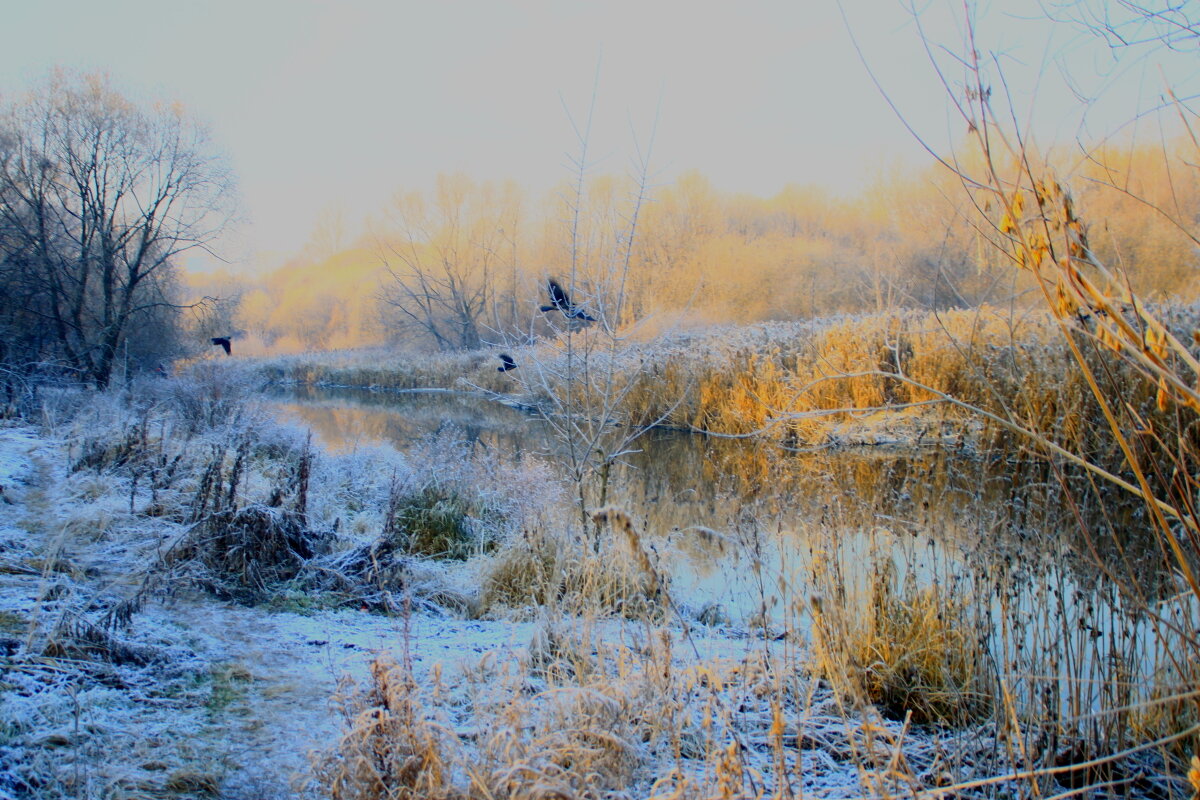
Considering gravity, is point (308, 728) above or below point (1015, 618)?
below

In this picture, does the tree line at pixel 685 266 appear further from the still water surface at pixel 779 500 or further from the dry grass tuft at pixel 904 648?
the dry grass tuft at pixel 904 648

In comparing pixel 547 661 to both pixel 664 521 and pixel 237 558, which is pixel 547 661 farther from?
pixel 664 521

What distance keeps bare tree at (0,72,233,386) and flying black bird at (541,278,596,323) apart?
11.1 meters

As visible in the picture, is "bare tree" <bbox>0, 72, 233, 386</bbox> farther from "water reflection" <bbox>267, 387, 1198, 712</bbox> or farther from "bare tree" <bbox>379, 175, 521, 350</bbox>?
"bare tree" <bbox>379, 175, 521, 350</bbox>

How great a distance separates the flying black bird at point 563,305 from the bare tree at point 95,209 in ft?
36.5

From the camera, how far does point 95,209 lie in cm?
1546

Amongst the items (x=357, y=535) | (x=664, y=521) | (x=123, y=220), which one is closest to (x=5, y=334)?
(x=123, y=220)

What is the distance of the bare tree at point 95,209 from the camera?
1347 centimetres

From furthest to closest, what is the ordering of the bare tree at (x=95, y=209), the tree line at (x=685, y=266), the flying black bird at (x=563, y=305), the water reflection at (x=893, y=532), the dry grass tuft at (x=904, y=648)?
the tree line at (x=685, y=266) → the bare tree at (x=95, y=209) → the flying black bird at (x=563, y=305) → the dry grass tuft at (x=904, y=648) → the water reflection at (x=893, y=532)

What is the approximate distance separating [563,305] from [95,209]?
14.8 m

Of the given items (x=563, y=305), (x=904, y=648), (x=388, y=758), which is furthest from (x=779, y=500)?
(x=388, y=758)

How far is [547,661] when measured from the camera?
331 centimetres

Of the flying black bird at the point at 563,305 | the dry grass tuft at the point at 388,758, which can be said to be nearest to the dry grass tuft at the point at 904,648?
the dry grass tuft at the point at 388,758

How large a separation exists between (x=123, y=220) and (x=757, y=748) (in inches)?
725
